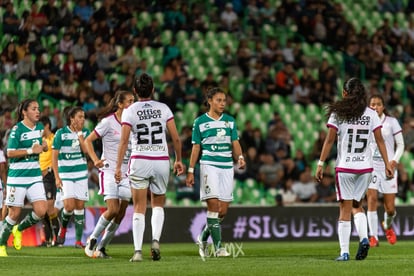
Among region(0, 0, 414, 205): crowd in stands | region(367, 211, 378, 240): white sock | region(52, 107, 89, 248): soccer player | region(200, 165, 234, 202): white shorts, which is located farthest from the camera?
region(0, 0, 414, 205): crowd in stands

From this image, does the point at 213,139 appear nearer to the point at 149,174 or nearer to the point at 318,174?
the point at 149,174

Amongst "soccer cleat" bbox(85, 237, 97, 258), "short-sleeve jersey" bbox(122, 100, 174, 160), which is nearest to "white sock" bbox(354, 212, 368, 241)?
"short-sleeve jersey" bbox(122, 100, 174, 160)

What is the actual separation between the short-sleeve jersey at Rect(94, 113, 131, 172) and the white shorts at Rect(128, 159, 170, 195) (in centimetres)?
168

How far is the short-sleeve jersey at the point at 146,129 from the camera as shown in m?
13.2

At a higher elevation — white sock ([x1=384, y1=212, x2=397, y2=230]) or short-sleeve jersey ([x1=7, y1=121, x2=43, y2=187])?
short-sleeve jersey ([x1=7, y1=121, x2=43, y2=187])

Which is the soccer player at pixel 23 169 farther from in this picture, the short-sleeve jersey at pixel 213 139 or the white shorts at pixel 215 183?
the white shorts at pixel 215 183

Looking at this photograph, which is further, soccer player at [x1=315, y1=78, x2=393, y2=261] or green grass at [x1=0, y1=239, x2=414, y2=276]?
soccer player at [x1=315, y1=78, x2=393, y2=261]

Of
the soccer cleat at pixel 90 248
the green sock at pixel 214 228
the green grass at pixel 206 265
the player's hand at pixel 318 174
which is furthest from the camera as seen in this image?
the soccer cleat at pixel 90 248

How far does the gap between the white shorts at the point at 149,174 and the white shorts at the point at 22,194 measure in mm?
2916

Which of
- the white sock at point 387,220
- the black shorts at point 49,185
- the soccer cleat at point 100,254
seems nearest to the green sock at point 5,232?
the soccer cleat at point 100,254

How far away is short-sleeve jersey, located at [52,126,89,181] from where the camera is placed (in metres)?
17.8

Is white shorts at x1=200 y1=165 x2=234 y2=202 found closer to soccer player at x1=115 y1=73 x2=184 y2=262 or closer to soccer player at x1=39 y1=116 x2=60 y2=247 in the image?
soccer player at x1=115 y1=73 x2=184 y2=262

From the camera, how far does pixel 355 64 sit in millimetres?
27703

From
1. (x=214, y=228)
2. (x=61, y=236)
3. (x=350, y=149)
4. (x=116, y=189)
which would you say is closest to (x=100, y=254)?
(x=116, y=189)
